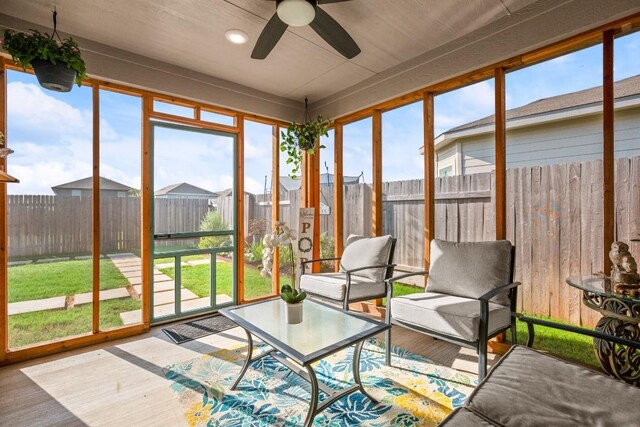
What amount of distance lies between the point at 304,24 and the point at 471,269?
221cm

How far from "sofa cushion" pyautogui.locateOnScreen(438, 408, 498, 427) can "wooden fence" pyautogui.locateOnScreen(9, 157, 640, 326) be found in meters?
1.94

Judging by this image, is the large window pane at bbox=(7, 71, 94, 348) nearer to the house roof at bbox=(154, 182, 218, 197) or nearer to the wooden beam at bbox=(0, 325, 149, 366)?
the wooden beam at bbox=(0, 325, 149, 366)

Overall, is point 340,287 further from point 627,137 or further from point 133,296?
point 627,137

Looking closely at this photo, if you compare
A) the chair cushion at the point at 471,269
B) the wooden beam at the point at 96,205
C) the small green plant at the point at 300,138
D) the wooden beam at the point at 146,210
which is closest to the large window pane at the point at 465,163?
the chair cushion at the point at 471,269

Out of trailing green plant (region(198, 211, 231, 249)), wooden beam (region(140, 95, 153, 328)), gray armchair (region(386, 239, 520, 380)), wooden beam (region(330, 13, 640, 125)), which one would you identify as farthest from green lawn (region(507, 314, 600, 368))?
wooden beam (region(140, 95, 153, 328))

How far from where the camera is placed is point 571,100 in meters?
2.46

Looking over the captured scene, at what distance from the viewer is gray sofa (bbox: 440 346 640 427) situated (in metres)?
1.08

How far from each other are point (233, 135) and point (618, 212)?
3.83m

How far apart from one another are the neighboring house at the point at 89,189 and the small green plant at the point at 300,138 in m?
1.92

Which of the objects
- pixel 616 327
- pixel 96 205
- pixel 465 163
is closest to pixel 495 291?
pixel 616 327

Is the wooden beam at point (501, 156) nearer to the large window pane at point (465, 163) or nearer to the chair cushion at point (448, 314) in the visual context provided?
the large window pane at point (465, 163)

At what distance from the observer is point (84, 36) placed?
279 cm

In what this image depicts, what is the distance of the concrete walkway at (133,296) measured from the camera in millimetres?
2824

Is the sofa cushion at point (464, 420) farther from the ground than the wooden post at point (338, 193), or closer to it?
closer to it
